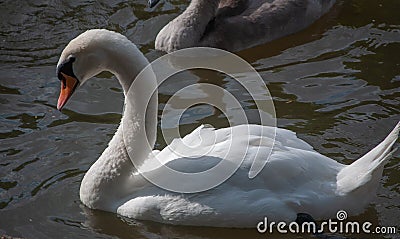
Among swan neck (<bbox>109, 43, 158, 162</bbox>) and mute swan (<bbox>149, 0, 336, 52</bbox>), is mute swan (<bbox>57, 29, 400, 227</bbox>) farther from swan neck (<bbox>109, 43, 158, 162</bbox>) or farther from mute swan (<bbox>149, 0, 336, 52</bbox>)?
mute swan (<bbox>149, 0, 336, 52</bbox>)

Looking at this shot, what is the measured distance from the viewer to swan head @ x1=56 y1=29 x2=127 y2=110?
6.82 meters

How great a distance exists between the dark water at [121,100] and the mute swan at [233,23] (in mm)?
159

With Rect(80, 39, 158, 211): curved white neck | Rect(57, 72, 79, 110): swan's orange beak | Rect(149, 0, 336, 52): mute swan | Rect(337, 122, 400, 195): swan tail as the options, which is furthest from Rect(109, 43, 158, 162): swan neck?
Rect(149, 0, 336, 52): mute swan

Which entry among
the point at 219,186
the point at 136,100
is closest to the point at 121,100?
the point at 136,100

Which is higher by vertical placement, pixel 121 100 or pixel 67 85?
pixel 67 85

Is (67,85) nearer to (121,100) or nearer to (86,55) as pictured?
(86,55)

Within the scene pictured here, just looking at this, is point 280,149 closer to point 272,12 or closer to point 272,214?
point 272,214

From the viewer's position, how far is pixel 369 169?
22.1 feet

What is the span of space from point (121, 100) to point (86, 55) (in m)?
2.26

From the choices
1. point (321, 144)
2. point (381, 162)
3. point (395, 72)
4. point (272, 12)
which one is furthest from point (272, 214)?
point (272, 12)

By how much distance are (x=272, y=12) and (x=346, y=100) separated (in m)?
2.23

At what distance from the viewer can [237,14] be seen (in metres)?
10.9

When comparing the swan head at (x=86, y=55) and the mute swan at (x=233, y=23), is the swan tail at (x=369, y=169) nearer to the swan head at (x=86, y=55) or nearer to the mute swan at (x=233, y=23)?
the swan head at (x=86, y=55)

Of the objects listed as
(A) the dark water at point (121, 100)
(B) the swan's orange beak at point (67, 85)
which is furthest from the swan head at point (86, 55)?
(A) the dark water at point (121, 100)
